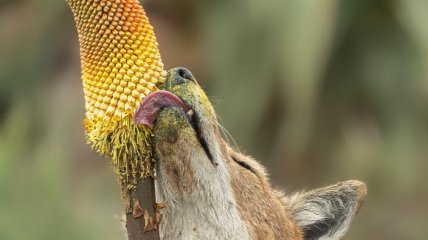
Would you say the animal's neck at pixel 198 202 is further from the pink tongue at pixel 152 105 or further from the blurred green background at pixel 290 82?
the blurred green background at pixel 290 82

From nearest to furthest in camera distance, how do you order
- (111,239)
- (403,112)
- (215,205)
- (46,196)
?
(215,205) → (46,196) → (111,239) → (403,112)

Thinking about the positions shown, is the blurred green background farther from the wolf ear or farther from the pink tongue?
the pink tongue

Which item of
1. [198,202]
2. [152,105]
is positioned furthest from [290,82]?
[152,105]

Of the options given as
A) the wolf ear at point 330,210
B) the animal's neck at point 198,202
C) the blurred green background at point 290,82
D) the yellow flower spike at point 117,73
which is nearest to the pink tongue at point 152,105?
the yellow flower spike at point 117,73

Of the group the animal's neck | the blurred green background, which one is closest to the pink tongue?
the animal's neck

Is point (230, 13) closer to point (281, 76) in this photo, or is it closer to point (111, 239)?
point (281, 76)

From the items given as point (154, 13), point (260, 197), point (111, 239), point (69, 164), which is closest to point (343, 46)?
point (154, 13)
